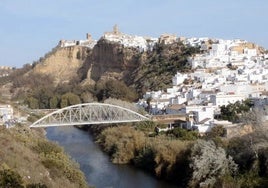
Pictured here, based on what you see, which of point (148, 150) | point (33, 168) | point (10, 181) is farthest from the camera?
point (148, 150)

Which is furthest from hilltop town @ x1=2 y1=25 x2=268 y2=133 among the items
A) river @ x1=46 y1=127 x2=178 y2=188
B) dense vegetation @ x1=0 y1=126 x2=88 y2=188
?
dense vegetation @ x1=0 y1=126 x2=88 y2=188

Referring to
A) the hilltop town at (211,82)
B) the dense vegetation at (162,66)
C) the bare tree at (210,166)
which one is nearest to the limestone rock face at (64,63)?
the hilltop town at (211,82)

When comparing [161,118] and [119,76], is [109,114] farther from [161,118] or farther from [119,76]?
[119,76]

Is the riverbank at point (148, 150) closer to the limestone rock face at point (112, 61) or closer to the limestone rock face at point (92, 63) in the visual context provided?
the limestone rock face at point (92, 63)

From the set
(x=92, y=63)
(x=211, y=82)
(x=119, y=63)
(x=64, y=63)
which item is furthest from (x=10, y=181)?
(x=64, y=63)

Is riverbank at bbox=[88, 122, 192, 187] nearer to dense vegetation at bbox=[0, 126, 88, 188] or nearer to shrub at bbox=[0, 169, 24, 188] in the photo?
dense vegetation at bbox=[0, 126, 88, 188]

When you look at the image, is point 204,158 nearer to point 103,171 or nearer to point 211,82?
point 103,171

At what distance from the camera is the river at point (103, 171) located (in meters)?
28.3

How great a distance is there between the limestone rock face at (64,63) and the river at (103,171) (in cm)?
5636

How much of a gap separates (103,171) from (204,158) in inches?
354

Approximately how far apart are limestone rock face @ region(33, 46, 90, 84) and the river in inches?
2219

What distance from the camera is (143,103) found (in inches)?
2189

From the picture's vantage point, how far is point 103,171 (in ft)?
106

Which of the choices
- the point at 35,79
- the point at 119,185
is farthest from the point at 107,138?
the point at 35,79
